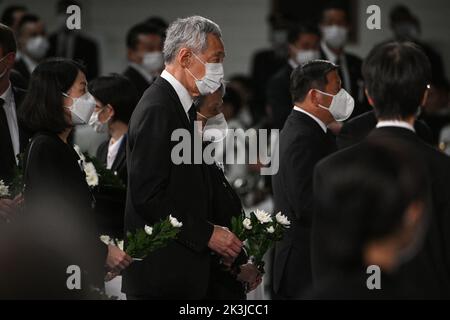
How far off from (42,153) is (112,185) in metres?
0.89

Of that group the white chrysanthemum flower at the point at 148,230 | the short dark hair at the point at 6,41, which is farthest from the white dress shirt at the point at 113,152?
the white chrysanthemum flower at the point at 148,230

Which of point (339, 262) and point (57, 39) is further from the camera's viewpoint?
point (57, 39)

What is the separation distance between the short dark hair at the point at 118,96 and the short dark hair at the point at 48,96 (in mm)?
966

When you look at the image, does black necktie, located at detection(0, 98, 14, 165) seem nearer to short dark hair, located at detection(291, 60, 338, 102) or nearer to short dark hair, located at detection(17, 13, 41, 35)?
short dark hair, located at detection(291, 60, 338, 102)

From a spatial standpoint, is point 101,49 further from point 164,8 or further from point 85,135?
point 85,135

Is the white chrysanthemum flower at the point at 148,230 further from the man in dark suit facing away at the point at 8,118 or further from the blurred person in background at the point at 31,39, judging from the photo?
the blurred person in background at the point at 31,39

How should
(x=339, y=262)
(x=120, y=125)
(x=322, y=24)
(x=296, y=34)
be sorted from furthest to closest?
(x=322, y=24), (x=296, y=34), (x=120, y=125), (x=339, y=262)

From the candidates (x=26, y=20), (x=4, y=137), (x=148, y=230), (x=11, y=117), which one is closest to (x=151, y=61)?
(x=26, y=20)

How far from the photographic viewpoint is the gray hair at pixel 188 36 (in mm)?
4762

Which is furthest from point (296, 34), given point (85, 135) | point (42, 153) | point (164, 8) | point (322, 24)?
point (164, 8)

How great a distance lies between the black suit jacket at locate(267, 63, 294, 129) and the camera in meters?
7.79

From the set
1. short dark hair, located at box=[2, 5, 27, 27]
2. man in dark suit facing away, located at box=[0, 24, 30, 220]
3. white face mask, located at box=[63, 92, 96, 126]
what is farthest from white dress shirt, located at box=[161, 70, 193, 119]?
short dark hair, located at box=[2, 5, 27, 27]

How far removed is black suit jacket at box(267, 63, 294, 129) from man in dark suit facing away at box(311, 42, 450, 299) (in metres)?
4.11

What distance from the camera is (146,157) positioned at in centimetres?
451
